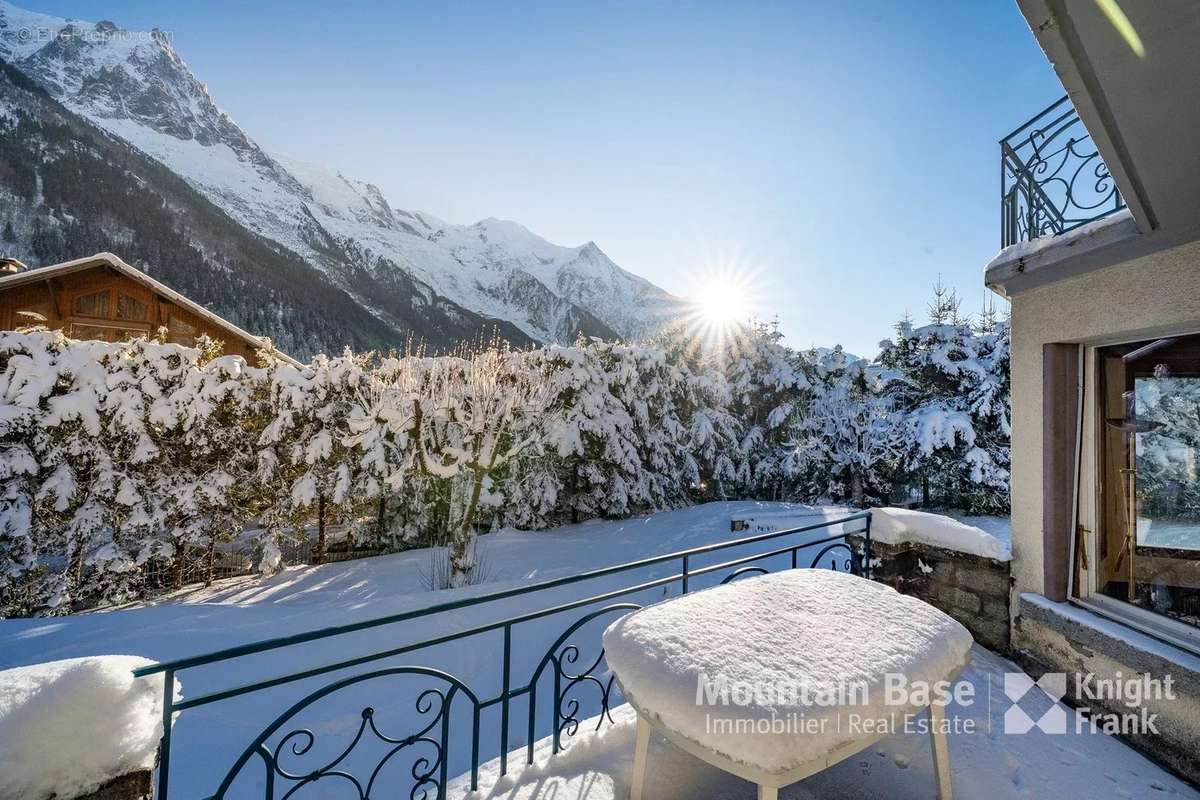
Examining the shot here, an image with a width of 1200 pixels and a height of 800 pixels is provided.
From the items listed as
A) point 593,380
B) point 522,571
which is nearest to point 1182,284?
point 522,571

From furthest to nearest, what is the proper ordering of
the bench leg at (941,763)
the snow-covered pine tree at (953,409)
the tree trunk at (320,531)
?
the snow-covered pine tree at (953,409)
the tree trunk at (320,531)
the bench leg at (941,763)

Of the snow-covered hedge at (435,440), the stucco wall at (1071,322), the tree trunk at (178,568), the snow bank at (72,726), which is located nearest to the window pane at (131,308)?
the snow-covered hedge at (435,440)

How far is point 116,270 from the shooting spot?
11180mm

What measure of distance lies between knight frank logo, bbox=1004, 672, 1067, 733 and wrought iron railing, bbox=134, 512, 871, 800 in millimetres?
1008

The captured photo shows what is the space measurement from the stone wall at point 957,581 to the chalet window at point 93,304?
15434 mm

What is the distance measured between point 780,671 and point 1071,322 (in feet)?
9.25

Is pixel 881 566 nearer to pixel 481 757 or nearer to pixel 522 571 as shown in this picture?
pixel 481 757

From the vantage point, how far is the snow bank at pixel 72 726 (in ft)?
3.66

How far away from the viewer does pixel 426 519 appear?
9234mm

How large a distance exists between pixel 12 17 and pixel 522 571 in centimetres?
10367

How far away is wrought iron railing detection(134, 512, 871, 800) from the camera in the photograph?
1.70 meters

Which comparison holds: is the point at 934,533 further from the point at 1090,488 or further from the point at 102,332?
the point at 102,332

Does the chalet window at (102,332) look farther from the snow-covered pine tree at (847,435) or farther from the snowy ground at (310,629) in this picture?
the snow-covered pine tree at (847,435)

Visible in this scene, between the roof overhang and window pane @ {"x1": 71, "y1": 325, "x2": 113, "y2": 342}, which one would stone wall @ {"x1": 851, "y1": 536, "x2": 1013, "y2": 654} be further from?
window pane @ {"x1": 71, "y1": 325, "x2": 113, "y2": 342}
